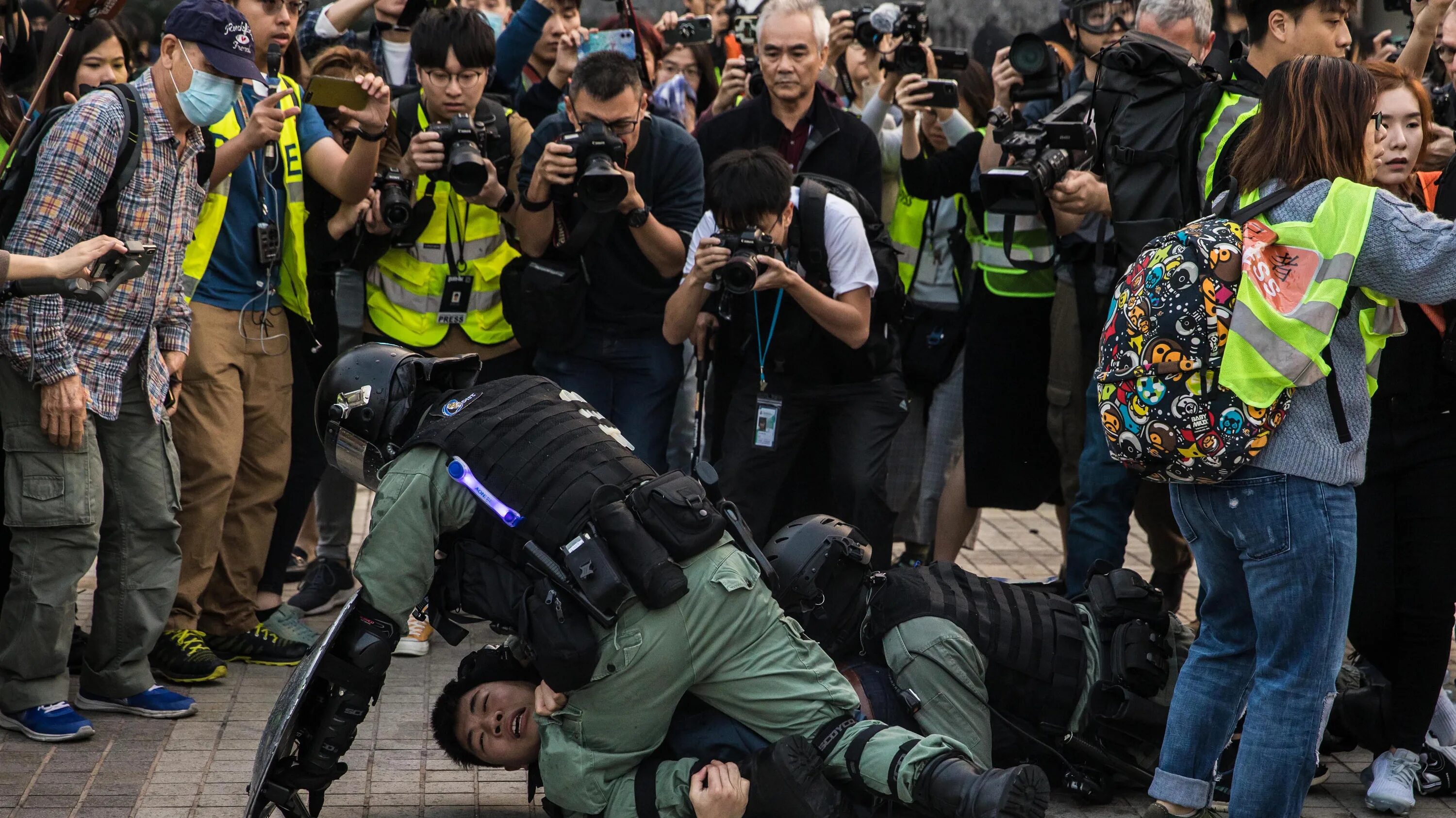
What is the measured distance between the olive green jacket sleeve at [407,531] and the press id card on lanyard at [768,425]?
1.80 metres

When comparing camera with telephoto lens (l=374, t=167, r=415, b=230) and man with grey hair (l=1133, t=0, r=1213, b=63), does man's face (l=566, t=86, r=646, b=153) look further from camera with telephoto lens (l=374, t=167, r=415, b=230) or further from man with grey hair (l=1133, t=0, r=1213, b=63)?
man with grey hair (l=1133, t=0, r=1213, b=63)

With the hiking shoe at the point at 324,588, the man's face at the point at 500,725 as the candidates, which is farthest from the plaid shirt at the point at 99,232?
the man's face at the point at 500,725

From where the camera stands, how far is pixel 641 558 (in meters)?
3.55

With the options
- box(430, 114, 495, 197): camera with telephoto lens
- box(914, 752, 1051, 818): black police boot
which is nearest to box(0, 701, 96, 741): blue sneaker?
box(430, 114, 495, 197): camera with telephoto lens

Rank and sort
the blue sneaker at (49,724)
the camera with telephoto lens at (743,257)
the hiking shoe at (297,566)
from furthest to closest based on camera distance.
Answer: the hiking shoe at (297,566)
the camera with telephoto lens at (743,257)
the blue sneaker at (49,724)

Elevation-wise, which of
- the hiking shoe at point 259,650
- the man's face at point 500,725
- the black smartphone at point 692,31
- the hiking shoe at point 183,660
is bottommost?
the hiking shoe at point 259,650

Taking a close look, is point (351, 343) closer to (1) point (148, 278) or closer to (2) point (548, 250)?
(2) point (548, 250)

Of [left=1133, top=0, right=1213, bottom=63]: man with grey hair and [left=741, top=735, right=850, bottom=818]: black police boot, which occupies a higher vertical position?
[left=1133, top=0, right=1213, bottom=63]: man with grey hair

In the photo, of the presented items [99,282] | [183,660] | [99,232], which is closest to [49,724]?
[183,660]

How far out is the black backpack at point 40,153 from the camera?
4262 millimetres

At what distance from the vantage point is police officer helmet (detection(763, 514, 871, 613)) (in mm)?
4016

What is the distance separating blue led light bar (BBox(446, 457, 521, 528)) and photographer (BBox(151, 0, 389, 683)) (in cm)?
171

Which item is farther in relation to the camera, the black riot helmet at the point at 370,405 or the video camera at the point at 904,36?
the video camera at the point at 904,36

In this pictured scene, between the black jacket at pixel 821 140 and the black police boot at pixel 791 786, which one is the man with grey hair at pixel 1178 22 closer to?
the black jacket at pixel 821 140
